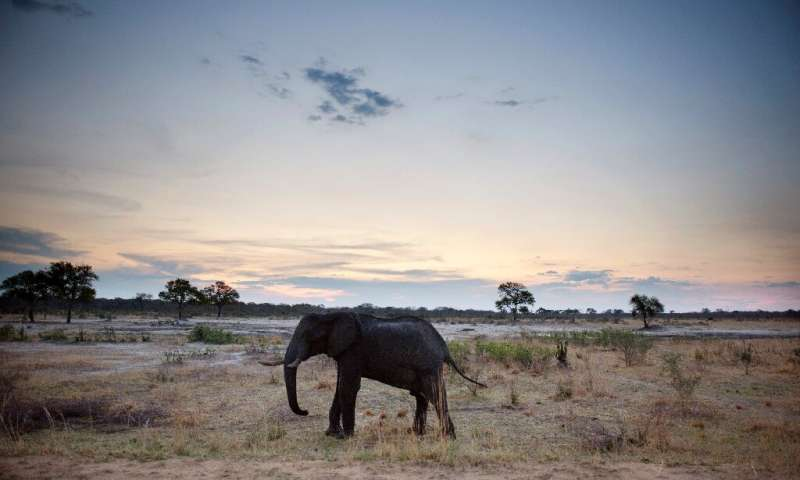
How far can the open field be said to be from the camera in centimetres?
802

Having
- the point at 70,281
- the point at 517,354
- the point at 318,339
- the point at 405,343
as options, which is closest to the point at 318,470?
the point at 318,339

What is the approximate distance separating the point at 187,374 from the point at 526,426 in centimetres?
1255

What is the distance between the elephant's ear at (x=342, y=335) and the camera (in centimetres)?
1003

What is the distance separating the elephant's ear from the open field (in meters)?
1.74

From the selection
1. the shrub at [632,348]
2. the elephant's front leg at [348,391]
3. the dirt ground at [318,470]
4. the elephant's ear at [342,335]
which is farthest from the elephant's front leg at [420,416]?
the shrub at [632,348]

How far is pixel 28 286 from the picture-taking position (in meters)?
50.4

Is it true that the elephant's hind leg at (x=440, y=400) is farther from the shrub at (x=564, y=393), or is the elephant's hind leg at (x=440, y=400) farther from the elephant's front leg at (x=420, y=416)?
the shrub at (x=564, y=393)

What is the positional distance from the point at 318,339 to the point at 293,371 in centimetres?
80

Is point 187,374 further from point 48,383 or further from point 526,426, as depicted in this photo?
point 526,426

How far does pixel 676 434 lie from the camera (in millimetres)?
10508

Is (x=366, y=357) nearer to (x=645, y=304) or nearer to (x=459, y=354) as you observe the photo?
(x=459, y=354)

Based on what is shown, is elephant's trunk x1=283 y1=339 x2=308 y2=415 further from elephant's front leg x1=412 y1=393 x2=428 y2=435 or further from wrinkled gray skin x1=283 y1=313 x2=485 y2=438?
elephant's front leg x1=412 y1=393 x2=428 y2=435

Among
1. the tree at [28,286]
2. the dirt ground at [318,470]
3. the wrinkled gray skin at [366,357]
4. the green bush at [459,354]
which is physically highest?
the tree at [28,286]

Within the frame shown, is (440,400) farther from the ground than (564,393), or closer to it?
farther from the ground
